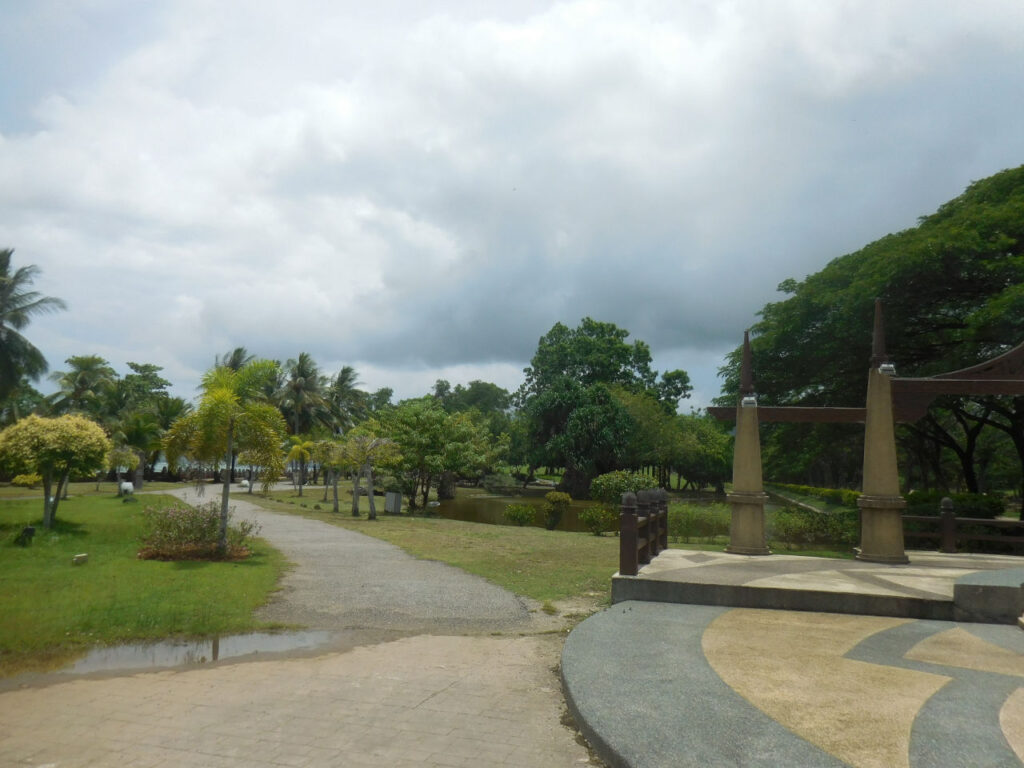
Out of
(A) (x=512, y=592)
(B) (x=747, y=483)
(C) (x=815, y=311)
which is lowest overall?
(A) (x=512, y=592)

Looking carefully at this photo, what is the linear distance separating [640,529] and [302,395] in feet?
153

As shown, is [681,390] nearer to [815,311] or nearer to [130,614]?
[815,311]

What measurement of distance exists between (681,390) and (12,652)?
51.5 metres

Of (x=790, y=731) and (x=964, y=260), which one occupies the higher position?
(x=964, y=260)

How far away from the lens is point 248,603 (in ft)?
29.5

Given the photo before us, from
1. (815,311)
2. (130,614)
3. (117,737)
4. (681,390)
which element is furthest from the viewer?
(681,390)

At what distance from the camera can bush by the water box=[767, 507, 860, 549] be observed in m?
17.9

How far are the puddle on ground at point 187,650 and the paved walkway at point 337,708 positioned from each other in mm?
284

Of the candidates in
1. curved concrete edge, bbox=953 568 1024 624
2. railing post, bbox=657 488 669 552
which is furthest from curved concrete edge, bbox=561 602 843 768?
railing post, bbox=657 488 669 552

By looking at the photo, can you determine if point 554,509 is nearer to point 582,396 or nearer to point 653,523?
point 653,523

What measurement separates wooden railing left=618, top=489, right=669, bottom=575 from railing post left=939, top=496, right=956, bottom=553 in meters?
5.54

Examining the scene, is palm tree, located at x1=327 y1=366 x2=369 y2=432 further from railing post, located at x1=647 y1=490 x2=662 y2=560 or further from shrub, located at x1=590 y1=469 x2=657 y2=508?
railing post, located at x1=647 y1=490 x2=662 y2=560

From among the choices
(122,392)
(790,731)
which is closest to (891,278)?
(790,731)

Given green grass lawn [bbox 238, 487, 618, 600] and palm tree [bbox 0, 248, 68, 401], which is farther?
palm tree [bbox 0, 248, 68, 401]
